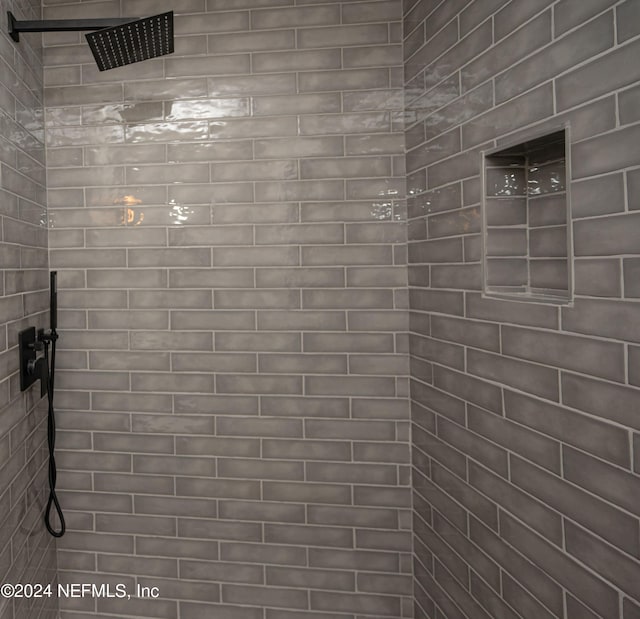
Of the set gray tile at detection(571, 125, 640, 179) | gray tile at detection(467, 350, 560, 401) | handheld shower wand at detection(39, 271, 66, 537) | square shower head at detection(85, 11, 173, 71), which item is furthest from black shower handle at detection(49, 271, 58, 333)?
gray tile at detection(571, 125, 640, 179)

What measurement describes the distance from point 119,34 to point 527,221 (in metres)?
1.33

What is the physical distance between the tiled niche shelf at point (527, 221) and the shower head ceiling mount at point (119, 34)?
106 cm

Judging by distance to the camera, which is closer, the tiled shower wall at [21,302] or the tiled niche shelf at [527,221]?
the tiled niche shelf at [527,221]

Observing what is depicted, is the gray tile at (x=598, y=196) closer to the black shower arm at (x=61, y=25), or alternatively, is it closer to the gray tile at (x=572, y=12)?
the gray tile at (x=572, y=12)

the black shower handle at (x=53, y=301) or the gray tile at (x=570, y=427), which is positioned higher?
the black shower handle at (x=53, y=301)

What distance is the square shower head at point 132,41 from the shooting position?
1.37m

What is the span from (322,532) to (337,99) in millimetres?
1681

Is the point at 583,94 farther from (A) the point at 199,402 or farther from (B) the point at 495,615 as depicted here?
(A) the point at 199,402

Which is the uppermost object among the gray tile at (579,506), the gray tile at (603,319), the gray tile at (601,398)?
the gray tile at (603,319)

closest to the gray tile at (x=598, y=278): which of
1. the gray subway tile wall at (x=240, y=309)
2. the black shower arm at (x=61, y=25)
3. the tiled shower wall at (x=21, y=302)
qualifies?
the gray subway tile wall at (x=240, y=309)

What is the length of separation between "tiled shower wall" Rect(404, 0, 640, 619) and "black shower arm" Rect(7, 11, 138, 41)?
3.41 feet

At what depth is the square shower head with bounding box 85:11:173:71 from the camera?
1.37 meters

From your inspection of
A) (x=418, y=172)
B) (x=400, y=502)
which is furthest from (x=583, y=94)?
(x=400, y=502)

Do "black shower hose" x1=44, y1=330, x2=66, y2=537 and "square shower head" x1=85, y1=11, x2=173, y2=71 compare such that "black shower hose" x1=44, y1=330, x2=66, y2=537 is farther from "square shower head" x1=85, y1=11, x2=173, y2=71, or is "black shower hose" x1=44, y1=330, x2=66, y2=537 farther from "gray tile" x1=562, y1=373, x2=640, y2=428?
"gray tile" x1=562, y1=373, x2=640, y2=428
